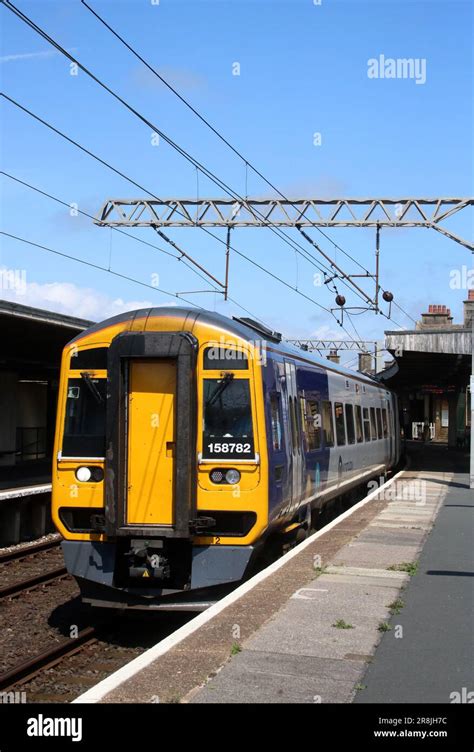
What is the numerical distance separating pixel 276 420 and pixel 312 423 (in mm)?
2676

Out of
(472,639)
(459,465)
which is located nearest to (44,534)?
(472,639)

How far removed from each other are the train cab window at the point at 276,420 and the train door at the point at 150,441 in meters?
1.19

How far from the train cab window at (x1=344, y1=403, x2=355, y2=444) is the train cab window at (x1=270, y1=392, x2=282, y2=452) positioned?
635cm

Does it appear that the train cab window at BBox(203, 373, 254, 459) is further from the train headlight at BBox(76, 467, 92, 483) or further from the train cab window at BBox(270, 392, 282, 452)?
the train headlight at BBox(76, 467, 92, 483)

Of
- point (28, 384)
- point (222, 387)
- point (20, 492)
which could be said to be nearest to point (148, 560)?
point (222, 387)

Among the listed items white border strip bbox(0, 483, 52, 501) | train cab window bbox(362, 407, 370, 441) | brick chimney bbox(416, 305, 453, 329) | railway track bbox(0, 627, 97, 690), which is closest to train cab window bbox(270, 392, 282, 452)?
railway track bbox(0, 627, 97, 690)

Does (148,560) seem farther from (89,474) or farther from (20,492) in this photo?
(20,492)

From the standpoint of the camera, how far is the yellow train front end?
28.1 feet

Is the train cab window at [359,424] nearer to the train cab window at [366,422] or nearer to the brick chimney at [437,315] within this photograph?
the train cab window at [366,422]

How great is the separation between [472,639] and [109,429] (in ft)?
12.6

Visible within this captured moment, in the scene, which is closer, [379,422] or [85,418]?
[85,418]

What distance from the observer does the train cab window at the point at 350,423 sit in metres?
16.1

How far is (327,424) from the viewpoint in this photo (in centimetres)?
1358
